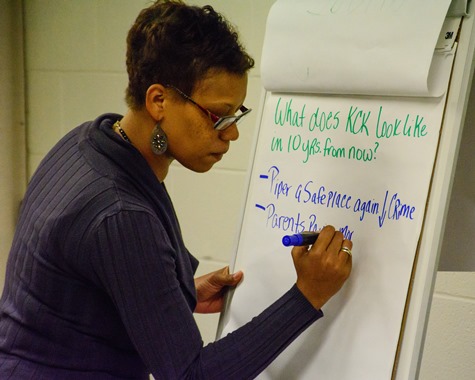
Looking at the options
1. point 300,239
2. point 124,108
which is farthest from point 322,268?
point 124,108

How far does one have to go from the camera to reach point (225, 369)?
0.89 metres

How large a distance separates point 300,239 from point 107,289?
0.31m

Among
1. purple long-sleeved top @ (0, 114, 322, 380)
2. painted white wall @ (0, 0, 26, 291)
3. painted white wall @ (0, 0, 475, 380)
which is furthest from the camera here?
painted white wall @ (0, 0, 26, 291)

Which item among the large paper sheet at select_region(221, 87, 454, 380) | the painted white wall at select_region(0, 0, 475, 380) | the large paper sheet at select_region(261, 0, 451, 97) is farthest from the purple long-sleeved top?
the painted white wall at select_region(0, 0, 475, 380)

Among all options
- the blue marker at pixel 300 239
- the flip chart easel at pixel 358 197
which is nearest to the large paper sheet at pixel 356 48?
the flip chart easel at pixel 358 197

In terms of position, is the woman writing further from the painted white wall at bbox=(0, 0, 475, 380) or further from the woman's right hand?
the painted white wall at bbox=(0, 0, 475, 380)

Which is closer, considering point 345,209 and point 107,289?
point 107,289

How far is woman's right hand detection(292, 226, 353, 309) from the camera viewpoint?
0.94 meters

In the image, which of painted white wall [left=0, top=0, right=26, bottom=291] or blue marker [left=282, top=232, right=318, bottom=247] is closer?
blue marker [left=282, top=232, right=318, bottom=247]

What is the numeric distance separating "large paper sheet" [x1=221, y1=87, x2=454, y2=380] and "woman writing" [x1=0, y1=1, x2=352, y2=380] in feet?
0.21

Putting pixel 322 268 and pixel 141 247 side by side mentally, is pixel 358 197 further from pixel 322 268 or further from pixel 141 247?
pixel 141 247

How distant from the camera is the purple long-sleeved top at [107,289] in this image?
2.84ft

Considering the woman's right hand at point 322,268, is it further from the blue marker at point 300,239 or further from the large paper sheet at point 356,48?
the large paper sheet at point 356,48

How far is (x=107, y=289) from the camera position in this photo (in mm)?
881
